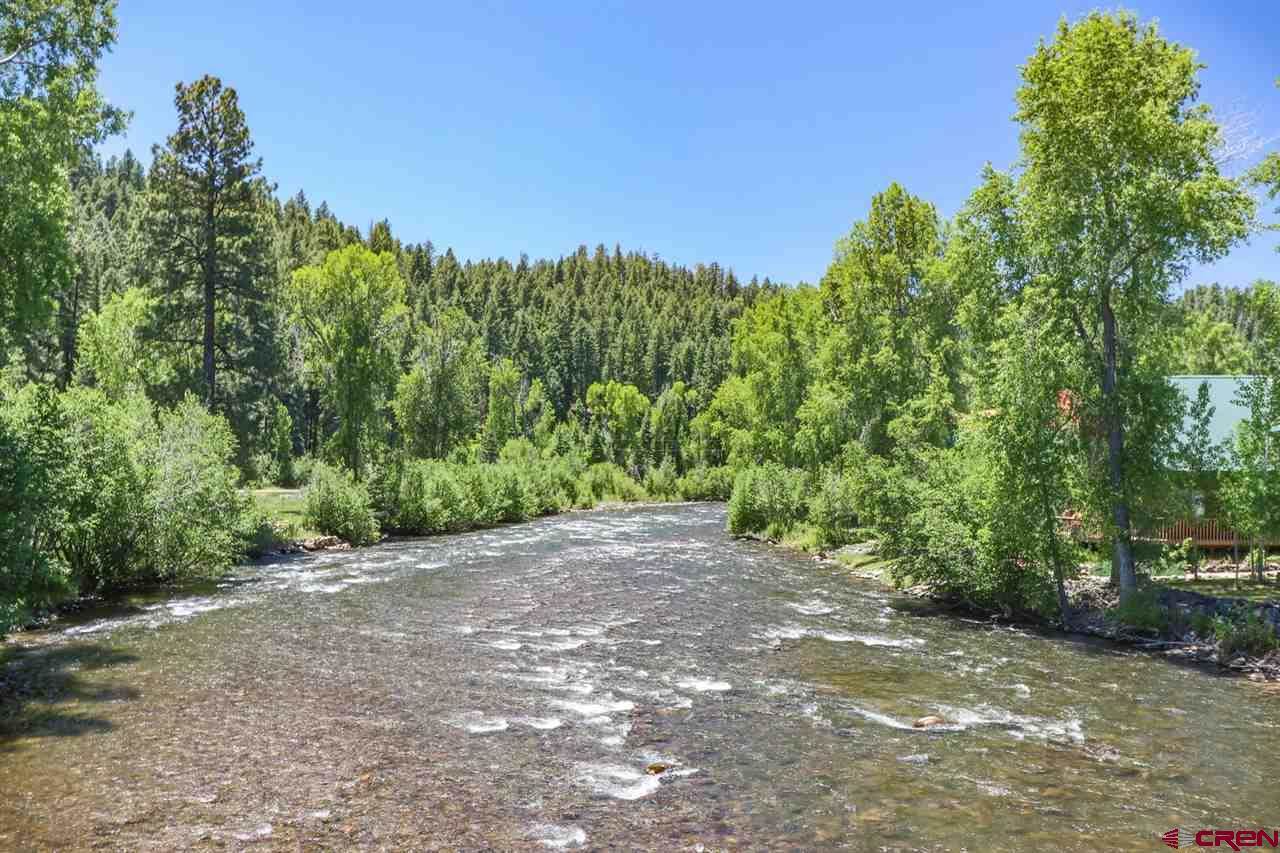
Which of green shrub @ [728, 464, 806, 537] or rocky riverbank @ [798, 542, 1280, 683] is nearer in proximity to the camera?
rocky riverbank @ [798, 542, 1280, 683]

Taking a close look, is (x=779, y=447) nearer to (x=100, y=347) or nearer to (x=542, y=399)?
(x=100, y=347)

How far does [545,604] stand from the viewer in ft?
77.6

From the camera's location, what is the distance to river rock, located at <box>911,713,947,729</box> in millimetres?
13367

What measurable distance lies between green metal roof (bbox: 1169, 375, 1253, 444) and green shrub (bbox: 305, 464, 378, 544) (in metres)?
34.6

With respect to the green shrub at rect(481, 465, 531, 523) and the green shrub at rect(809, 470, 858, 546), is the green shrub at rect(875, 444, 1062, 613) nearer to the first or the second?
the green shrub at rect(809, 470, 858, 546)

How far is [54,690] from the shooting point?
556 inches

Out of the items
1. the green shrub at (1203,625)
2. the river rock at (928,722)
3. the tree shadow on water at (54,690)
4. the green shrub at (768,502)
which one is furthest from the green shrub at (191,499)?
the green shrub at (1203,625)

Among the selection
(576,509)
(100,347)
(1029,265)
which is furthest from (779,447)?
(100,347)

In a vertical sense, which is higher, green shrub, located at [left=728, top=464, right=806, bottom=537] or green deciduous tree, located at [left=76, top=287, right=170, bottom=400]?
green deciduous tree, located at [left=76, top=287, right=170, bottom=400]

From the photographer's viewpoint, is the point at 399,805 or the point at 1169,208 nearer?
the point at 399,805

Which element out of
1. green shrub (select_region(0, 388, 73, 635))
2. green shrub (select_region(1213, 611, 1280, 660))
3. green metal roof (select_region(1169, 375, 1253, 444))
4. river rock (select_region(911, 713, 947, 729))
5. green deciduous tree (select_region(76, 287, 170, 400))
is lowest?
river rock (select_region(911, 713, 947, 729))

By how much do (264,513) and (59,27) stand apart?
21.6m

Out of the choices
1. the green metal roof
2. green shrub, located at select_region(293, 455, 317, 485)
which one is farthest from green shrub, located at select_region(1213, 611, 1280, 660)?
green shrub, located at select_region(293, 455, 317, 485)

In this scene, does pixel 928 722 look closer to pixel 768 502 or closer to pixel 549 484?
pixel 768 502
